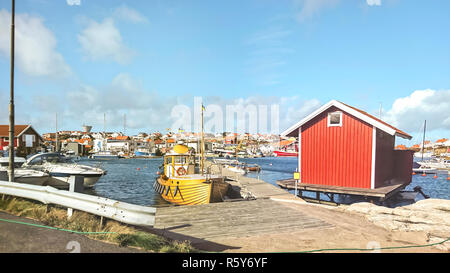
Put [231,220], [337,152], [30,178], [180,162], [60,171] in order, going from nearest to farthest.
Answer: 1. [231,220]
2. [337,152]
3. [180,162]
4. [30,178]
5. [60,171]

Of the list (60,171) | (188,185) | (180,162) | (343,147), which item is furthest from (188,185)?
(60,171)

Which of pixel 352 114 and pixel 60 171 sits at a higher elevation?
pixel 352 114

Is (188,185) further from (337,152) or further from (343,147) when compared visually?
(343,147)

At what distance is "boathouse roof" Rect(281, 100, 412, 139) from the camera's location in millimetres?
16922

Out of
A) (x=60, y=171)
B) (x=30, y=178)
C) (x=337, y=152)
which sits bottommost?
(x=30, y=178)

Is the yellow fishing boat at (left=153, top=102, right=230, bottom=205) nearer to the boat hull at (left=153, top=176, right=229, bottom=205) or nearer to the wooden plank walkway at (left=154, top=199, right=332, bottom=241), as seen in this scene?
the boat hull at (left=153, top=176, right=229, bottom=205)

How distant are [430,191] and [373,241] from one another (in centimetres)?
3673

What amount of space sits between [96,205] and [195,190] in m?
10.3

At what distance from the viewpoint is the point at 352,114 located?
58.6 feet

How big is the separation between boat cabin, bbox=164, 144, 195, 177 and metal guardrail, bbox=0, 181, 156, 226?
11788mm

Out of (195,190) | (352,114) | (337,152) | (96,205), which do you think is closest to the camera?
(96,205)

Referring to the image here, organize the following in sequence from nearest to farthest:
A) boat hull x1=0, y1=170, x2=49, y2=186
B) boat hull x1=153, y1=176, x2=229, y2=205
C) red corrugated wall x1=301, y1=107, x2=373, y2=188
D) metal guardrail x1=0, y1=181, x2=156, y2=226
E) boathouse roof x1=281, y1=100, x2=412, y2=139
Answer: metal guardrail x1=0, y1=181, x2=156, y2=226
boat hull x1=153, y1=176, x2=229, y2=205
boathouse roof x1=281, y1=100, x2=412, y2=139
red corrugated wall x1=301, y1=107, x2=373, y2=188
boat hull x1=0, y1=170, x2=49, y2=186

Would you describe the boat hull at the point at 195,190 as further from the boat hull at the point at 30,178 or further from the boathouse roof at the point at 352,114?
the boat hull at the point at 30,178

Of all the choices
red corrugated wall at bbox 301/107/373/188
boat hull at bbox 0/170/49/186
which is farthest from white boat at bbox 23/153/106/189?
red corrugated wall at bbox 301/107/373/188
